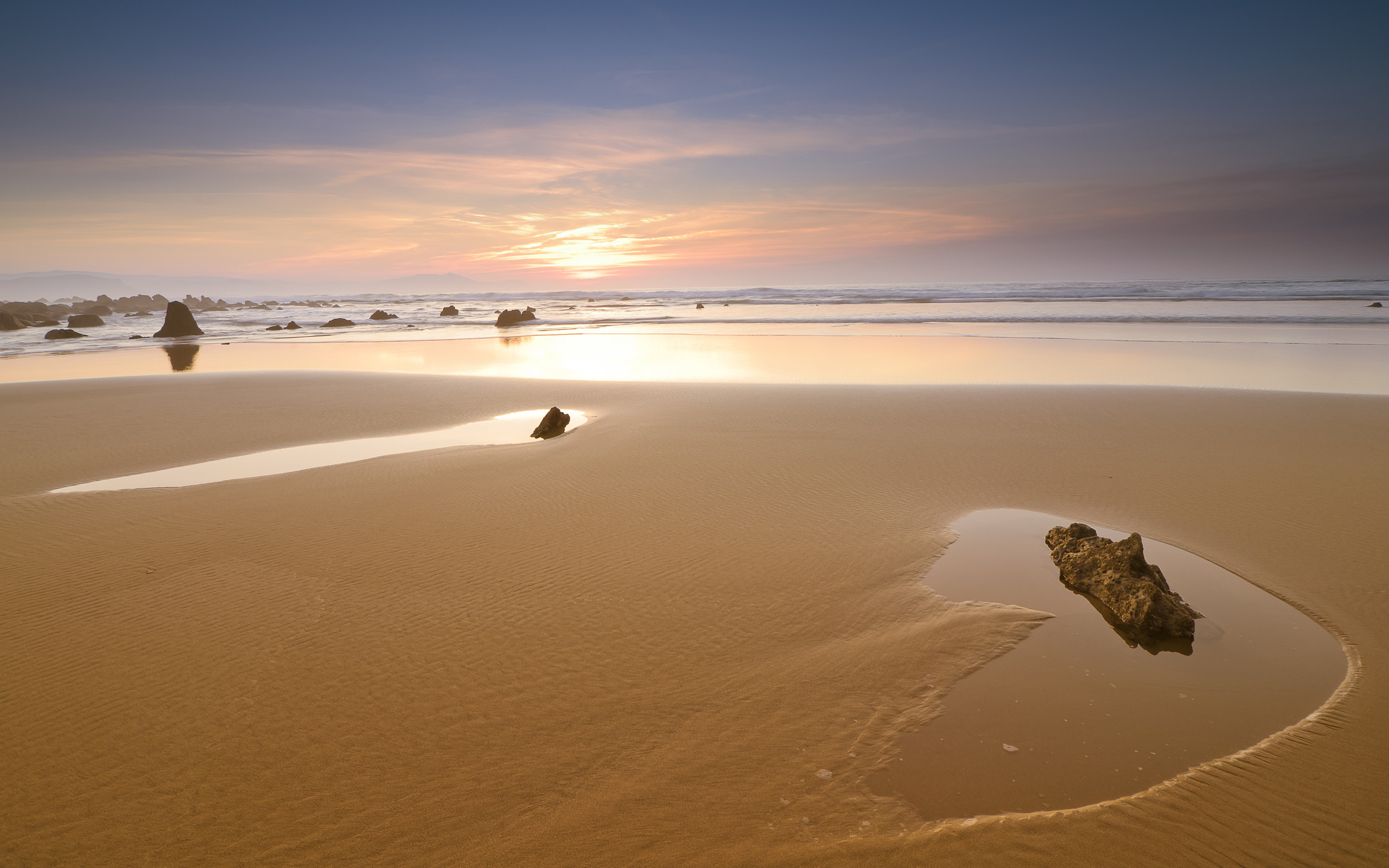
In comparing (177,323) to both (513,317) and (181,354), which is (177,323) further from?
(513,317)

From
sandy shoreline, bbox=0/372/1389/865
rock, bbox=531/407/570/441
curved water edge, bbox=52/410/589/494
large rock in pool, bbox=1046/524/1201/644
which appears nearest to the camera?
sandy shoreline, bbox=0/372/1389/865

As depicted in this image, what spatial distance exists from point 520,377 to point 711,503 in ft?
45.0

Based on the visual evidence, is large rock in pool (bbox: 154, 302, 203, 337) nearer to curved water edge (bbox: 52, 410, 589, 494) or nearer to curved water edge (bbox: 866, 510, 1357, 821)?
curved water edge (bbox: 52, 410, 589, 494)

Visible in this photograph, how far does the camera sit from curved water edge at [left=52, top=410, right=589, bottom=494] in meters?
9.69

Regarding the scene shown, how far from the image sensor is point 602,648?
505 cm

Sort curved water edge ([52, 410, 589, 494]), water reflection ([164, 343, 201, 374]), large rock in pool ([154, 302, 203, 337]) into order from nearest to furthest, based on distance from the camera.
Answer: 1. curved water edge ([52, 410, 589, 494])
2. water reflection ([164, 343, 201, 374])
3. large rock in pool ([154, 302, 203, 337])

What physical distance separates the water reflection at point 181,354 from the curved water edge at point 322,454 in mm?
16340

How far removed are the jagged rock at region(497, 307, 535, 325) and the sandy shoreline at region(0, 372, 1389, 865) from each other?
119ft

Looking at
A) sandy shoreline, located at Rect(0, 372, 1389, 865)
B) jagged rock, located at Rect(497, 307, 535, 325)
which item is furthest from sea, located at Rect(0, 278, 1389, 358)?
sandy shoreline, located at Rect(0, 372, 1389, 865)

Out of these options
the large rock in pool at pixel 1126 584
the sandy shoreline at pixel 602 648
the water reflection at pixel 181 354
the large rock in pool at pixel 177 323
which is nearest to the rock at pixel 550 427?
the sandy shoreline at pixel 602 648

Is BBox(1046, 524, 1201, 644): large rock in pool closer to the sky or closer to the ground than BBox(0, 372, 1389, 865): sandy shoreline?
closer to the sky

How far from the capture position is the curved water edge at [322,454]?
381 inches

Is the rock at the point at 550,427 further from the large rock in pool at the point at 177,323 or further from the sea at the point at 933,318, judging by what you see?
the large rock in pool at the point at 177,323

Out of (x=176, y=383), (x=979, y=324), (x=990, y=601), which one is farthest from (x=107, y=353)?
(x=979, y=324)
